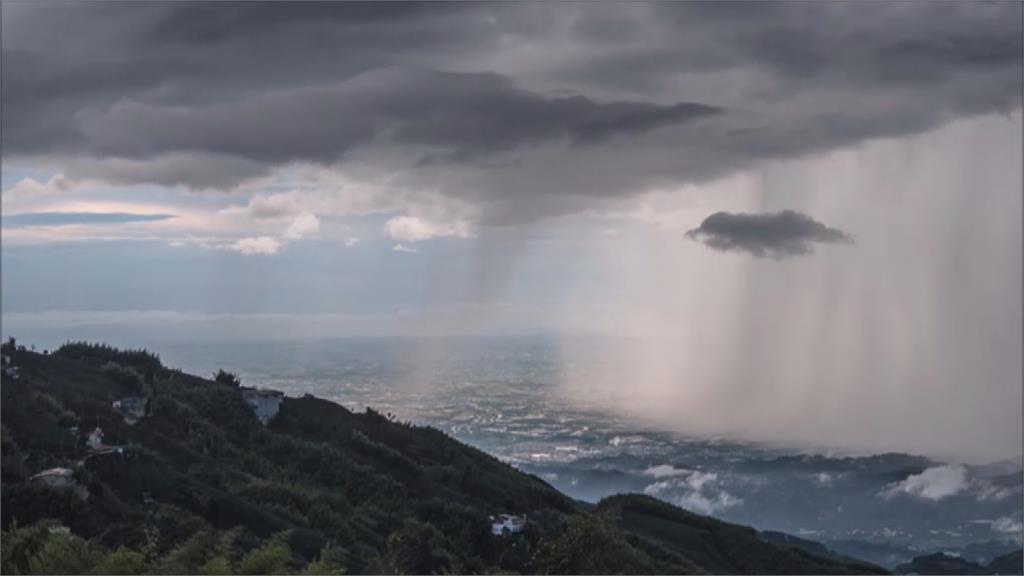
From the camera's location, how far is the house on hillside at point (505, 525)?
2367cm

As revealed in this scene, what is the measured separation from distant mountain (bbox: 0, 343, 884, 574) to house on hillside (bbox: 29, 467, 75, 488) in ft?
0.19

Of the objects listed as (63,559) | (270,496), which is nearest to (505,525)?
(270,496)

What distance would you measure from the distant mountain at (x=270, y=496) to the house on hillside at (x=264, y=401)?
81mm

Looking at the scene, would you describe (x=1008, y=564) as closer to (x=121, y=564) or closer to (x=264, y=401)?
(x=264, y=401)

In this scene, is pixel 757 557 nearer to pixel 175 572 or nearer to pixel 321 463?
pixel 321 463

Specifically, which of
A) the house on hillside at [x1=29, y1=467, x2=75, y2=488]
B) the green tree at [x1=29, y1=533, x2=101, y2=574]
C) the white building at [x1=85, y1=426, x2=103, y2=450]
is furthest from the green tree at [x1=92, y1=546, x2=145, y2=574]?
the white building at [x1=85, y1=426, x2=103, y2=450]

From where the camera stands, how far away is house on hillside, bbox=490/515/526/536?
23.7m

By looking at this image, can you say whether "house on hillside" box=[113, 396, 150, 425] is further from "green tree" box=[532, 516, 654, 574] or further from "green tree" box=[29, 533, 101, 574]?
"green tree" box=[29, 533, 101, 574]

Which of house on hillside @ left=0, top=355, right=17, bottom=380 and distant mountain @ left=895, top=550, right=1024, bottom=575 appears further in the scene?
house on hillside @ left=0, top=355, right=17, bottom=380

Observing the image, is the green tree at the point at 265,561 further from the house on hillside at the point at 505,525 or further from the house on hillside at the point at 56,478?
the house on hillside at the point at 505,525

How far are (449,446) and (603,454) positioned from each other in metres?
5.44

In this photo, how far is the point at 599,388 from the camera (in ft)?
144

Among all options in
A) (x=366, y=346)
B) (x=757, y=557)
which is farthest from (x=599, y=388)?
(x=757, y=557)

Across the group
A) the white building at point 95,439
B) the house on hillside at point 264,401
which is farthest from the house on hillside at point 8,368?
the house on hillside at point 264,401
